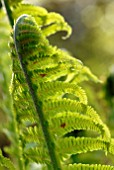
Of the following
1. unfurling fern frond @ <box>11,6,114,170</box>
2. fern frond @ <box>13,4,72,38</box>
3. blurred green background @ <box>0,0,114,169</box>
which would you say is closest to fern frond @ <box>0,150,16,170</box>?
unfurling fern frond @ <box>11,6,114,170</box>

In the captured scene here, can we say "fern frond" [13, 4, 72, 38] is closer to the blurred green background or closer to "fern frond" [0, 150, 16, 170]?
"fern frond" [0, 150, 16, 170]

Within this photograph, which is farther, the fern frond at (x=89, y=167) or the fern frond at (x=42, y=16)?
the fern frond at (x=42, y=16)

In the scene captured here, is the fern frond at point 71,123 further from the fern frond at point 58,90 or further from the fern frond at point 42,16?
the fern frond at point 42,16

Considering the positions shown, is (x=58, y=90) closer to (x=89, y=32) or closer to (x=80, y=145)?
(x=80, y=145)

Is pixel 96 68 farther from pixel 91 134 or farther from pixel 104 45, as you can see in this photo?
pixel 91 134

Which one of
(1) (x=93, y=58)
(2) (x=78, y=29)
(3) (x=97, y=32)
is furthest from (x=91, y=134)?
(2) (x=78, y=29)

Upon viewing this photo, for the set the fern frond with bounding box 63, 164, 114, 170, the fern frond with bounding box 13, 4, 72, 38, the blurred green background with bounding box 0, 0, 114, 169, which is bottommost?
the fern frond with bounding box 63, 164, 114, 170

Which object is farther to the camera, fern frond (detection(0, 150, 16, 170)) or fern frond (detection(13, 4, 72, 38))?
fern frond (detection(13, 4, 72, 38))

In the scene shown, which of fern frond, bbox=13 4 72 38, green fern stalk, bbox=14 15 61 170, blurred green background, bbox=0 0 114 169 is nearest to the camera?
green fern stalk, bbox=14 15 61 170

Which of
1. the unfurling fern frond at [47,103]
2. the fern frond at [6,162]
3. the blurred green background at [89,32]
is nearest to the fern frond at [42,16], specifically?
the unfurling fern frond at [47,103]
